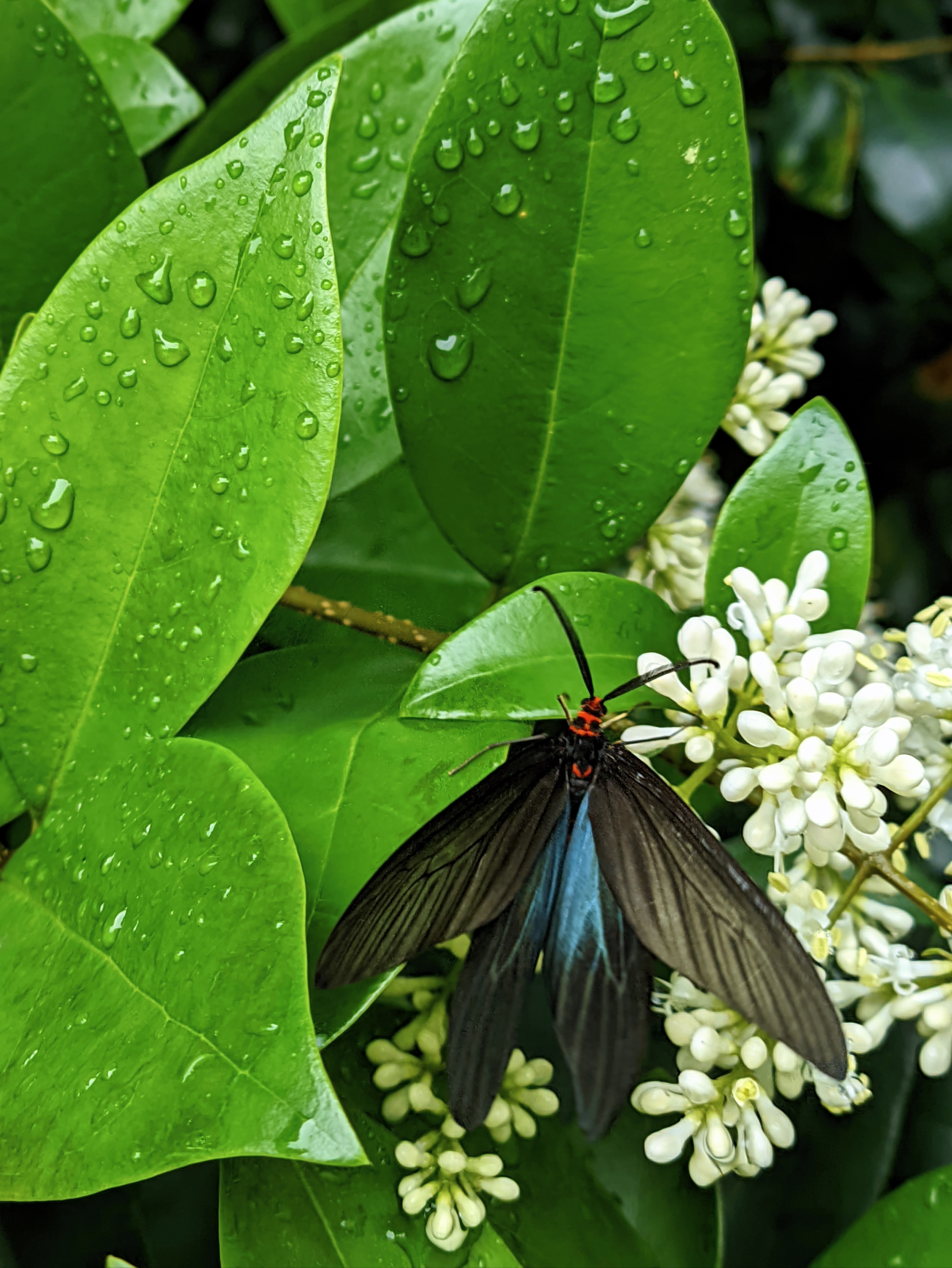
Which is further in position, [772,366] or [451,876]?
[772,366]

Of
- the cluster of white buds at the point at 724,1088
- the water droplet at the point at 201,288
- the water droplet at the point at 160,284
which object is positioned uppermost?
the water droplet at the point at 160,284

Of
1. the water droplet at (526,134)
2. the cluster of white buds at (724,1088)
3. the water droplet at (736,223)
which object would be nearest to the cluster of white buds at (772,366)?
the water droplet at (736,223)

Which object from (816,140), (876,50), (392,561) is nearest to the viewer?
(392,561)

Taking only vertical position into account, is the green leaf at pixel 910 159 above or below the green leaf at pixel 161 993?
below

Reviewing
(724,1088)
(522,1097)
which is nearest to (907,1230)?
(724,1088)

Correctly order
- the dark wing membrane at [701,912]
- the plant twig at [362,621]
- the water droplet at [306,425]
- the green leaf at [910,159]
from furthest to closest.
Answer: the green leaf at [910,159]
the plant twig at [362,621]
the water droplet at [306,425]
the dark wing membrane at [701,912]

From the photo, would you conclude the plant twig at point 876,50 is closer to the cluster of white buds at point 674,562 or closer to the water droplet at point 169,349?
the cluster of white buds at point 674,562

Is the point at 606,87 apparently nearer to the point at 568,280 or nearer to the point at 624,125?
the point at 624,125
